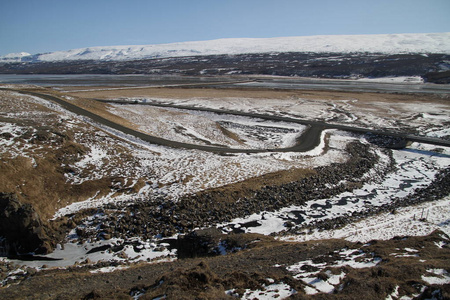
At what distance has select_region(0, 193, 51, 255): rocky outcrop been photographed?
1367cm

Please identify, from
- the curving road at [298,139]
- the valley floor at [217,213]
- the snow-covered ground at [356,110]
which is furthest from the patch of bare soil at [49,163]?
the snow-covered ground at [356,110]

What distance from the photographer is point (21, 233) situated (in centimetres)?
1379

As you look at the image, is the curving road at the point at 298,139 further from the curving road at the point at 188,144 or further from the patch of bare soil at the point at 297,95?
the patch of bare soil at the point at 297,95

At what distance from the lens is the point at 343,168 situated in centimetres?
2520

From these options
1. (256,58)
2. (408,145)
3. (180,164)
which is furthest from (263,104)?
(256,58)

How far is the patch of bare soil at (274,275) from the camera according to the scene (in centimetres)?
798

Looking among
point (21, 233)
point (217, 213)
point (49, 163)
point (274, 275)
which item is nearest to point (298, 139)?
point (217, 213)

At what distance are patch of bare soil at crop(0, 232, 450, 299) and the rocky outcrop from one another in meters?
2.39

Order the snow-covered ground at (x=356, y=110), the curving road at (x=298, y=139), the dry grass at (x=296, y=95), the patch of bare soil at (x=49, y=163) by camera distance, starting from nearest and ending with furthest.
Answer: the patch of bare soil at (x=49, y=163)
the curving road at (x=298, y=139)
the snow-covered ground at (x=356, y=110)
the dry grass at (x=296, y=95)

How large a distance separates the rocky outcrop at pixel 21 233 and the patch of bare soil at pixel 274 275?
239 cm

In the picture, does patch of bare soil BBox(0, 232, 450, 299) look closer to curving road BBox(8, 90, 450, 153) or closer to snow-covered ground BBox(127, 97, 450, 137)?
curving road BBox(8, 90, 450, 153)

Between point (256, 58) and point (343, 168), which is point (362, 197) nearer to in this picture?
point (343, 168)

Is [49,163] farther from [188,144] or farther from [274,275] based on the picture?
[274,275]

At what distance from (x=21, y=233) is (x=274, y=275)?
41.4 feet
